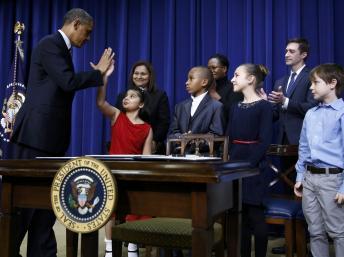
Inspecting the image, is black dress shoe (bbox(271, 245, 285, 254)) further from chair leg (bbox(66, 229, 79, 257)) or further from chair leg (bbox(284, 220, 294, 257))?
chair leg (bbox(66, 229, 79, 257))

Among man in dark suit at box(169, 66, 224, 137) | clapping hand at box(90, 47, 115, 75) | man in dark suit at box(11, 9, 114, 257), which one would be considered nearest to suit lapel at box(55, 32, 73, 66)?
man in dark suit at box(11, 9, 114, 257)

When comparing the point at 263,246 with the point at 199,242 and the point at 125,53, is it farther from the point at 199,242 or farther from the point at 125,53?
the point at 125,53

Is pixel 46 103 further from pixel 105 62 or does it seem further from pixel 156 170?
pixel 156 170

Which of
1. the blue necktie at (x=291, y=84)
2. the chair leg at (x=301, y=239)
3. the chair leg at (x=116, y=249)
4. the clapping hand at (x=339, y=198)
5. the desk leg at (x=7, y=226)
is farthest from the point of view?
the blue necktie at (x=291, y=84)

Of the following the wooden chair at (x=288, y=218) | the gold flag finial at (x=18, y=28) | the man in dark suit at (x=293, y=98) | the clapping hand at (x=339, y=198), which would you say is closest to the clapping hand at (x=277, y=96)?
the man in dark suit at (x=293, y=98)

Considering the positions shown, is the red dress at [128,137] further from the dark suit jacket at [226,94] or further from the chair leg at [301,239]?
the chair leg at [301,239]

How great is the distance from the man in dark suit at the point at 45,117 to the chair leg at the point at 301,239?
A: 1.28 metres

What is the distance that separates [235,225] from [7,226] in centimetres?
77

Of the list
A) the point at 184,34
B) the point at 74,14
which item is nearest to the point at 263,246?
the point at 74,14

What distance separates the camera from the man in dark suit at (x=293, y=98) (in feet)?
9.41

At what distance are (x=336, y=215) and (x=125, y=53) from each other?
9.80 ft

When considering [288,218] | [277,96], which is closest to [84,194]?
[288,218]

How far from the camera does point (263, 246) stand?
7.57ft

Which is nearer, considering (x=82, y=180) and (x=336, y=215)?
(x=82, y=180)
